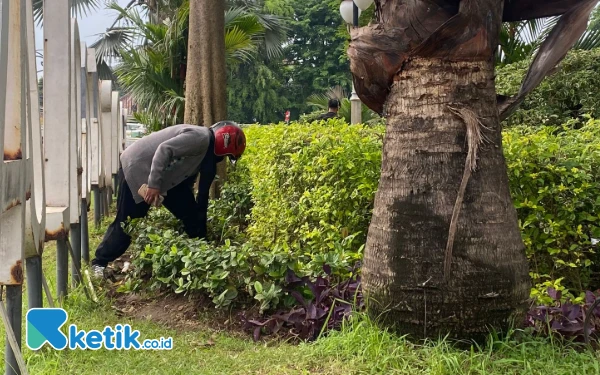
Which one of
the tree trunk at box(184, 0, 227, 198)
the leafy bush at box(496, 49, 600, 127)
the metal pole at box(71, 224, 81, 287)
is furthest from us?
the tree trunk at box(184, 0, 227, 198)

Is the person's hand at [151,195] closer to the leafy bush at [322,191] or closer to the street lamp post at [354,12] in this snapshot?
the leafy bush at [322,191]

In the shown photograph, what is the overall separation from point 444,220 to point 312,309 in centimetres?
108

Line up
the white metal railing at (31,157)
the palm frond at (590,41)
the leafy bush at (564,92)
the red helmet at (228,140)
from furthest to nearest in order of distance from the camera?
the palm frond at (590,41) < the leafy bush at (564,92) < the red helmet at (228,140) < the white metal railing at (31,157)

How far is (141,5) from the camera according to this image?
82.9ft

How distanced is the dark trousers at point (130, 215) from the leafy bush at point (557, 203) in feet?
10.6

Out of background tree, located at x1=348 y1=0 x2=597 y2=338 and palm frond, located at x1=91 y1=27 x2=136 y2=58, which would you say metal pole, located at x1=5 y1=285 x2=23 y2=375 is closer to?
background tree, located at x1=348 y1=0 x2=597 y2=338

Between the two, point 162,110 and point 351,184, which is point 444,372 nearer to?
point 351,184

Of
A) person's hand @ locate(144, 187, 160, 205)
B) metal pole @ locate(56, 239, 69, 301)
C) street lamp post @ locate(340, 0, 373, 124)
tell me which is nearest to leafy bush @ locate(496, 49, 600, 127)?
street lamp post @ locate(340, 0, 373, 124)

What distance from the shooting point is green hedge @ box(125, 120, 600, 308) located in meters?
4.21

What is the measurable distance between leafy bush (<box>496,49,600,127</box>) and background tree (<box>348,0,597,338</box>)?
4.95 m

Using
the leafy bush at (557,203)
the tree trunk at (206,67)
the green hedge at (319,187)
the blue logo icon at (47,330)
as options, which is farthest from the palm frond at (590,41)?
the blue logo icon at (47,330)

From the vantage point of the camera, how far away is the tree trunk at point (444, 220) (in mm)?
3088

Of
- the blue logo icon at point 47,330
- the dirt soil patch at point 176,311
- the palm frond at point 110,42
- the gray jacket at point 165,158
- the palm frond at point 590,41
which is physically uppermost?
the palm frond at point 110,42

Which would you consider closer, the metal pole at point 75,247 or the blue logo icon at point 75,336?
the blue logo icon at point 75,336
